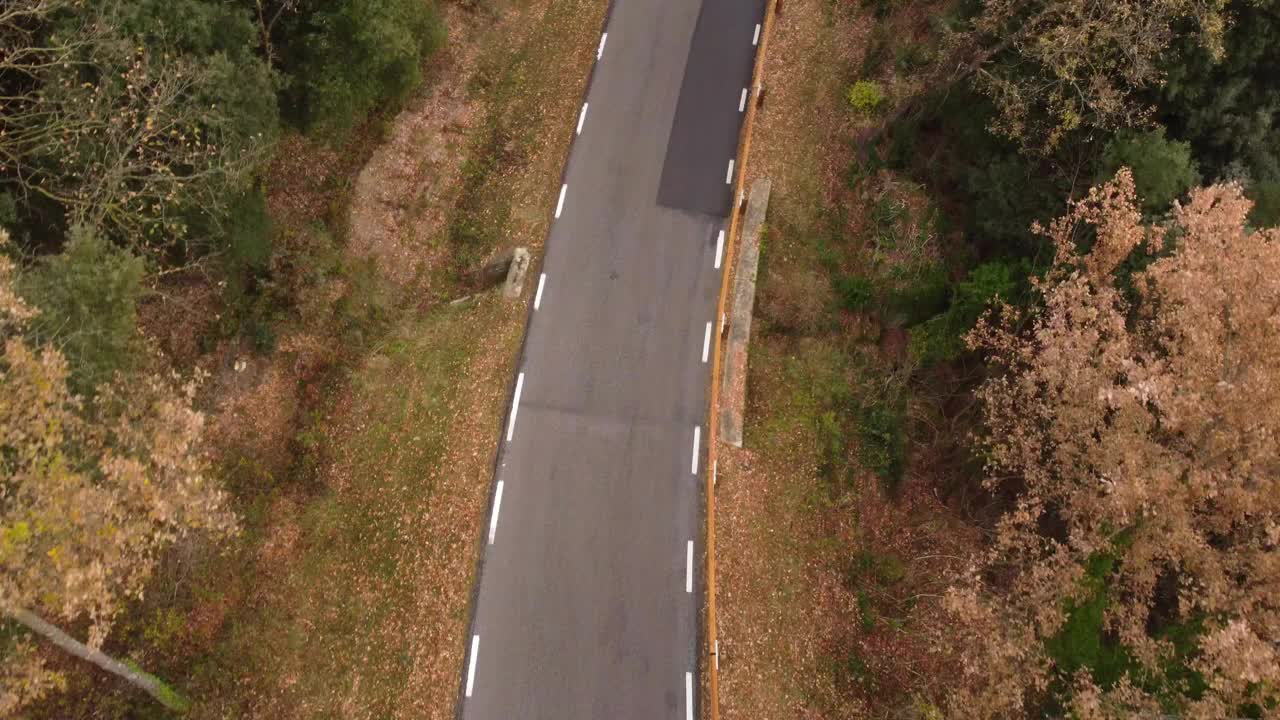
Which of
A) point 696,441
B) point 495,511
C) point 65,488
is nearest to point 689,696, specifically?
point 696,441

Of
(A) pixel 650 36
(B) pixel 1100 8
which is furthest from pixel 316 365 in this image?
(B) pixel 1100 8

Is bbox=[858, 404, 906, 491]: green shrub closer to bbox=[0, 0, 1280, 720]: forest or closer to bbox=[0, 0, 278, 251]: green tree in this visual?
bbox=[0, 0, 1280, 720]: forest

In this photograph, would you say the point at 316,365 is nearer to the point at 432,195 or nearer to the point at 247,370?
the point at 247,370

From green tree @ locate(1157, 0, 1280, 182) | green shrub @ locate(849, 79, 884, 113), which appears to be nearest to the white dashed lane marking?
green shrub @ locate(849, 79, 884, 113)

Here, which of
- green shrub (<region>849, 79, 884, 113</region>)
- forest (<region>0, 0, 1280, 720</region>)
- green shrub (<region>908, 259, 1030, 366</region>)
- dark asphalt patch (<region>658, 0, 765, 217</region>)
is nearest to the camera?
forest (<region>0, 0, 1280, 720</region>)

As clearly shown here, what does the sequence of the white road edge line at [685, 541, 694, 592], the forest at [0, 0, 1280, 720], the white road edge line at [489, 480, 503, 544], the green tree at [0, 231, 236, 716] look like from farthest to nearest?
1. the white road edge line at [489, 480, 503, 544]
2. the white road edge line at [685, 541, 694, 592]
3. the forest at [0, 0, 1280, 720]
4. the green tree at [0, 231, 236, 716]

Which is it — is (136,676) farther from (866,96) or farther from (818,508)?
(866,96)

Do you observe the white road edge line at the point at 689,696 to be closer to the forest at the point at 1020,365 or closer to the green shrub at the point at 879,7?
the forest at the point at 1020,365
